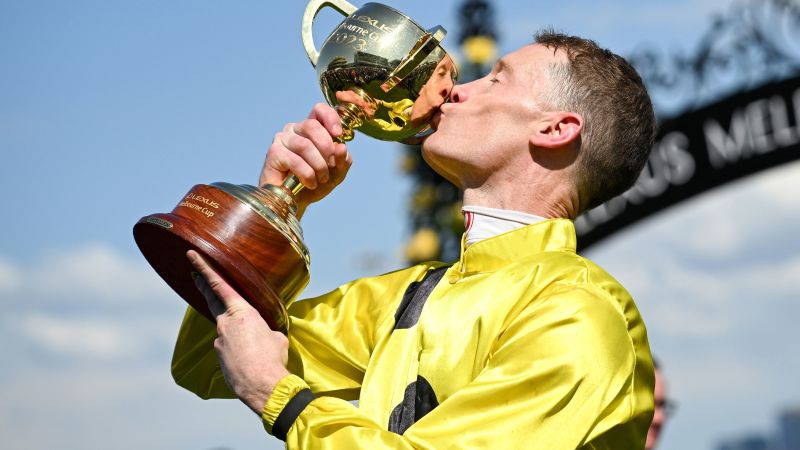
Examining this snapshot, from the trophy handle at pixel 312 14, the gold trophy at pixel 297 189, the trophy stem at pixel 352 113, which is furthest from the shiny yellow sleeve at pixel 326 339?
the trophy handle at pixel 312 14

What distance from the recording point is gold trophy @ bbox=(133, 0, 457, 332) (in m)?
2.73

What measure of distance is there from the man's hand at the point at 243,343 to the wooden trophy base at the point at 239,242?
0.09ft

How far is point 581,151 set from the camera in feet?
10.1

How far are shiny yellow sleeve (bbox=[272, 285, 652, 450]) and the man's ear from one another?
1.77 ft

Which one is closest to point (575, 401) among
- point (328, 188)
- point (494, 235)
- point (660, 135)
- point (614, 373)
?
point (614, 373)

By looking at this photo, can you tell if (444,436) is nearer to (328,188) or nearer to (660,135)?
(328,188)

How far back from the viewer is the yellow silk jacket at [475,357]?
2.45 m

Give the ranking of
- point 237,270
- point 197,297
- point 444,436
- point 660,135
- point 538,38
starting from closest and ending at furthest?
point 444,436 → point 237,270 → point 197,297 → point 538,38 → point 660,135

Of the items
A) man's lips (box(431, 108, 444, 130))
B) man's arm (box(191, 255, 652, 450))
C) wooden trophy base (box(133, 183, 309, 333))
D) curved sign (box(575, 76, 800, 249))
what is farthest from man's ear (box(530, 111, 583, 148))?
curved sign (box(575, 76, 800, 249))

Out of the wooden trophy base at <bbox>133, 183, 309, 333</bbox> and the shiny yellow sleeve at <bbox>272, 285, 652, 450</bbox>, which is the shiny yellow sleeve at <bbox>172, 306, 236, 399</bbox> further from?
the shiny yellow sleeve at <bbox>272, 285, 652, 450</bbox>

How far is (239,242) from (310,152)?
13.4 inches

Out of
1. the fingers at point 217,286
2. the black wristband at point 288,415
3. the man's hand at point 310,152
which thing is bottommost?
the black wristband at point 288,415

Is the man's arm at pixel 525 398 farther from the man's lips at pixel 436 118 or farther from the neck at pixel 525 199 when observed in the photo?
the man's lips at pixel 436 118

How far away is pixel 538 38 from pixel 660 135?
5.09m
